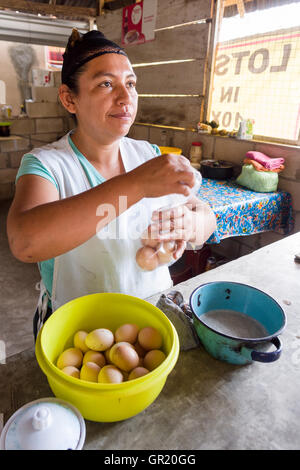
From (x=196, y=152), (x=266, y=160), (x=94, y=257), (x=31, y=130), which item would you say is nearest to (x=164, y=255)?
(x=94, y=257)

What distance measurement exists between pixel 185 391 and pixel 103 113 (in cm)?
93

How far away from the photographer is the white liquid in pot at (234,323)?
89 cm

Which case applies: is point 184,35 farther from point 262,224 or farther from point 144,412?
point 144,412

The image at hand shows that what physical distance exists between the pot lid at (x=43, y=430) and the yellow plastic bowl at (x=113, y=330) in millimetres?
42

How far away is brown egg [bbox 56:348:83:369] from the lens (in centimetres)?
73

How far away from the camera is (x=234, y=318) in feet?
3.14

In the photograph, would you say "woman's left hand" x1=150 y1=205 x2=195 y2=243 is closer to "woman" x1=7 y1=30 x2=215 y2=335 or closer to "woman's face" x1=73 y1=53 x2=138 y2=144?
"woman" x1=7 y1=30 x2=215 y2=335

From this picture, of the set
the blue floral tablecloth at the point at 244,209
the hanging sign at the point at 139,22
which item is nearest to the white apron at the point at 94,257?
the blue floral tablecloth at the point at 244,209

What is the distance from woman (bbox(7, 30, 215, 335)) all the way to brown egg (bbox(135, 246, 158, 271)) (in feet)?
0.15

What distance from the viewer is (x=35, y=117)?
5215mm

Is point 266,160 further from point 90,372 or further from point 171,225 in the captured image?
point 90,372

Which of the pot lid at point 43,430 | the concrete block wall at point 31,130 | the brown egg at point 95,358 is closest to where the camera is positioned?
the pot lid at point 43,430

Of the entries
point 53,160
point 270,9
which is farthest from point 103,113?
point 270,9

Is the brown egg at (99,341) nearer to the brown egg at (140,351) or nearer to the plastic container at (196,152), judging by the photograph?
the brown egg at (140,351)
